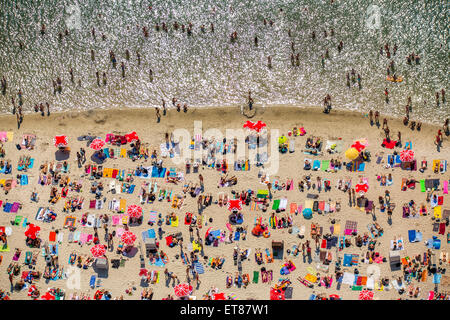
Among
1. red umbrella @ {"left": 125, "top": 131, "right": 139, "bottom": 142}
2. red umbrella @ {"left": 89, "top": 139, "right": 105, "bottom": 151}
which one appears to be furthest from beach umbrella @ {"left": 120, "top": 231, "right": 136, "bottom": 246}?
red umbrella @ {"left": 125, "top": 131, "right": 139, "bottom": 142}

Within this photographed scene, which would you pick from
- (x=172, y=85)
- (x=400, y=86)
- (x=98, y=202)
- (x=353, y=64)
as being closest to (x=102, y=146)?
(x=98, y=202)

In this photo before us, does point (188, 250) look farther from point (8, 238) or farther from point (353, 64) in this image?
point (353, 64)

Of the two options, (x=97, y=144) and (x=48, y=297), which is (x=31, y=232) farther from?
(x=97, y=144)

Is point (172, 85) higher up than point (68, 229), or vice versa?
point (172, 85)

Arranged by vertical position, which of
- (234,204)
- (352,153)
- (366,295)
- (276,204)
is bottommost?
(366,295)

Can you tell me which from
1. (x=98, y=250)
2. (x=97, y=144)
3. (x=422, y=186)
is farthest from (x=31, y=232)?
(x=422, y=186)

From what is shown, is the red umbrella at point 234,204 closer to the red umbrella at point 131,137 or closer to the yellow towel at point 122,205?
the yellow towel at point 122,205
